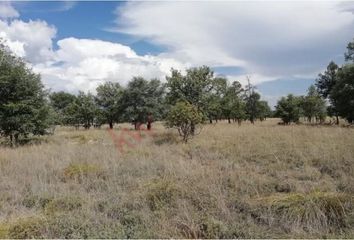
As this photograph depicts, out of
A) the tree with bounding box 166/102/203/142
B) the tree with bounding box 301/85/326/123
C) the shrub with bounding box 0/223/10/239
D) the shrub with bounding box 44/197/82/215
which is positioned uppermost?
the tree with bounding box 301/85/326/123

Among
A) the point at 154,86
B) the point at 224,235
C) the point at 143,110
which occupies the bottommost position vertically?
the point at 224,235

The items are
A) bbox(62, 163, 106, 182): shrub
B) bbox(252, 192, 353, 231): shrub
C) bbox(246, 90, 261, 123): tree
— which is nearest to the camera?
bbox(252, 192, 353, 231): shrub

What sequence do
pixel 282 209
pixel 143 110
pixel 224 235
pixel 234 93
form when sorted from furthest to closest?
pixel 234 93 → pixel 143 110 → pixel 282 209 → pixel 224 235

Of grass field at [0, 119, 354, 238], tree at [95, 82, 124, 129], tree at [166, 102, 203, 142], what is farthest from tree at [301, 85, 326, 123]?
grass field at [0, 119, 354, 238]

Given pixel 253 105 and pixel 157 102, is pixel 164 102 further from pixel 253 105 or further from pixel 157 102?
pixel 253 105

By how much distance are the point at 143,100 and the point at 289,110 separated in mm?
18814

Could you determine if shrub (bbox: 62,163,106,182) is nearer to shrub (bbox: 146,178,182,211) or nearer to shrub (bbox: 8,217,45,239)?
shrub (bbox: 146,178,182,211)

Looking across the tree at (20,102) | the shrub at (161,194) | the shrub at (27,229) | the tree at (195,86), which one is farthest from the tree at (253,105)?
the shrub at (27,229)

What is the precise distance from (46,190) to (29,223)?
2372 mm

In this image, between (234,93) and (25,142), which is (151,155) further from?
(234,93)

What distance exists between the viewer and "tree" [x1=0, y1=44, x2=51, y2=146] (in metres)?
18.6

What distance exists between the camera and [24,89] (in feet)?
63.6

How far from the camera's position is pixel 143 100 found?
37.9 m

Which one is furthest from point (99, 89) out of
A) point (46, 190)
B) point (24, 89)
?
point (46, 190)
